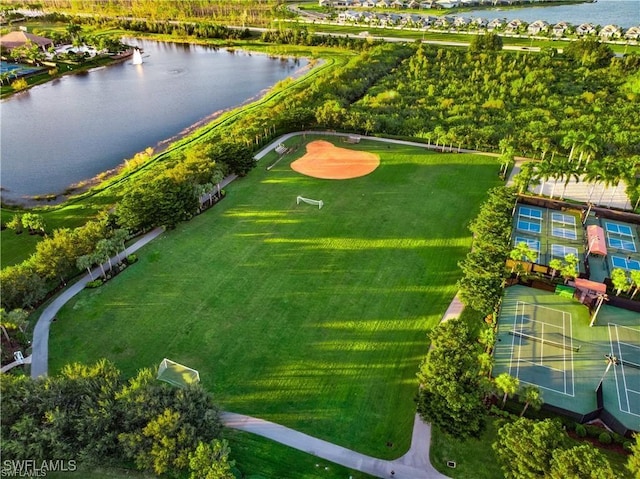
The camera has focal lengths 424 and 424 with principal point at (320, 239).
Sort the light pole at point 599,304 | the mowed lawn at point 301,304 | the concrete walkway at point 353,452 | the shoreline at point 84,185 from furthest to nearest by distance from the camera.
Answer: the shoreline at point 84,185, the light pole at point 599,304, the mowed lawn at point 301,304, the concrete walkway at point 353,452

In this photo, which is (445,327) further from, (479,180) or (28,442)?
(479,180)

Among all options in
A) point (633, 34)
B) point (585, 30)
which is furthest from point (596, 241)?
point (585, 30)

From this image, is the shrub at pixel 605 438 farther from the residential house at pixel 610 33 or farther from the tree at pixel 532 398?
the residential house at pixel 610 33

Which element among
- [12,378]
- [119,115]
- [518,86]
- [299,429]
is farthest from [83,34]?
[299,429]

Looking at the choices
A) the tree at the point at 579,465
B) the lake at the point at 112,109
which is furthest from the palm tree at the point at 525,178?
the lake at the point at 112,109

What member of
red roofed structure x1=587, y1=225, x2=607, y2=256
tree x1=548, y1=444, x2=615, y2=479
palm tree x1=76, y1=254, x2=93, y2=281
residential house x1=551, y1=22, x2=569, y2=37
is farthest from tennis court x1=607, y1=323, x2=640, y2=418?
residential house x1=551, y1=22, x2=569, y2=37

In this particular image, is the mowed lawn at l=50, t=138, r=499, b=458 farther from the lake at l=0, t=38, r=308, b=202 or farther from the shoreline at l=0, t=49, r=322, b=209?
the lake at l=0, t=38, r=308, b=202

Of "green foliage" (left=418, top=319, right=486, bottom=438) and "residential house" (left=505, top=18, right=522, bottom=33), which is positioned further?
"residential house" (left=505, top=18, right=522, bottom=33)

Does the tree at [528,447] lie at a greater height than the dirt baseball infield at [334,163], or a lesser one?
lesser
